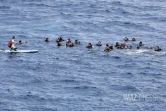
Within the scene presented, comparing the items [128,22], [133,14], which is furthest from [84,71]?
[133,14]

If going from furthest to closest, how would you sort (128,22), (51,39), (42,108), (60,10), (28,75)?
1. (60,10)
2. (128,22)
3. (51,39)
4. (28,75)
5. (42,108)

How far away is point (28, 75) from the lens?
91.8 metres

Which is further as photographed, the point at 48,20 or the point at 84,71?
the point at 48,20

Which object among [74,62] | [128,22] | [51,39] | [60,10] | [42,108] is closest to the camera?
[42,108]

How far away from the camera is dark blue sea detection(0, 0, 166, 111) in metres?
82.4

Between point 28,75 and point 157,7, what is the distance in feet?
187

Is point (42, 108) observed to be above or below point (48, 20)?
below

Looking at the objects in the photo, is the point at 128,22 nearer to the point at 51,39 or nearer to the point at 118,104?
the point at 51,39

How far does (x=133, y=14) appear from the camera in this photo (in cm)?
13325

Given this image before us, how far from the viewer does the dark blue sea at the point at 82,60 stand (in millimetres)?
82375

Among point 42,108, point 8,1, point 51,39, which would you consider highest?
point 8,1

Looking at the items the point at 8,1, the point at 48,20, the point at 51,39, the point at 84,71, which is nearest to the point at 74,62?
the point at 84,71

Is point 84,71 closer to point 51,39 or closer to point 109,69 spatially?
point 109,69

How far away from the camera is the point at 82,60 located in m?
98.9
